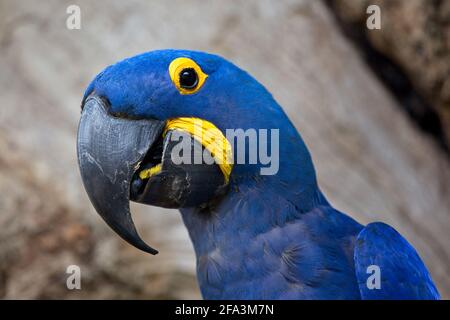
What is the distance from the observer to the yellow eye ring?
7.84ft

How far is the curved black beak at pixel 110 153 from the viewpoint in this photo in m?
2.22

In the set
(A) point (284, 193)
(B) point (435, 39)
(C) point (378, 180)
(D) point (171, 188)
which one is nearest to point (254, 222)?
(A) point (284, 193)

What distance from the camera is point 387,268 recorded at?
8.02 feet

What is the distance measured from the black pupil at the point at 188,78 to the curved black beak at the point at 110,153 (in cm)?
19

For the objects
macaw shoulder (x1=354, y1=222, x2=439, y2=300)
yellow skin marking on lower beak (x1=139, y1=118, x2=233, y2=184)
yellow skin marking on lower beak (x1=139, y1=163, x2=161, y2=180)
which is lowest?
macaw shoulder (x1=354, y1=222, x2=439, y2=300)

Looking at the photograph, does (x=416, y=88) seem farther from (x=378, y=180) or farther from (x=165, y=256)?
(x=165, y=256)

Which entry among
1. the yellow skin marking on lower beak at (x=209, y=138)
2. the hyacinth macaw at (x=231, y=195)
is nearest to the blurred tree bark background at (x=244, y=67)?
the hyacinth macaw at (x=231, y=195)

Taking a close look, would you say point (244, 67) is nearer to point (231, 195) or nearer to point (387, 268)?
point (231, 195)

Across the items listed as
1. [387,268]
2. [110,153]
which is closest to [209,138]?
[110,153]

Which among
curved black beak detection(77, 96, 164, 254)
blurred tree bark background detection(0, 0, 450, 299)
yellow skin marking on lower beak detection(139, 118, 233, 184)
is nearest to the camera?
curved black beak detection(77, 96, 164, 254)

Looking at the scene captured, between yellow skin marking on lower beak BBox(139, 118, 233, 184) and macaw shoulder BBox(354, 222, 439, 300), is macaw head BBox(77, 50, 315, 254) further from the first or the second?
macaw shoulder BBox(354, 222, 439, 300)

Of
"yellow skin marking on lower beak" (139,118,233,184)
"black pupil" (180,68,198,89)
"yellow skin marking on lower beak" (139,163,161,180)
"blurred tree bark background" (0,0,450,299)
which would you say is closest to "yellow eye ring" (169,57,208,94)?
"black pupil" (180,68,198,89)

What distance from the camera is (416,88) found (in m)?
4.64
